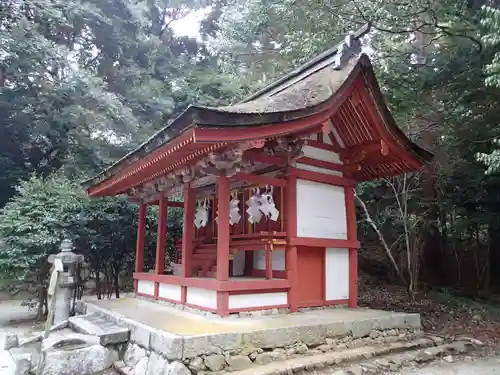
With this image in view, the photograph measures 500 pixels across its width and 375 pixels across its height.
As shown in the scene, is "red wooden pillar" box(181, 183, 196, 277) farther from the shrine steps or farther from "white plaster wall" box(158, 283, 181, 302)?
the shrine steps

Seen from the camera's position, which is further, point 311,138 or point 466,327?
point 466,327

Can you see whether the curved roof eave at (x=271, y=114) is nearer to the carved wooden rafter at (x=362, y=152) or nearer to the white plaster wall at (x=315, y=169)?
the carved wooden rafter at (x=362, y=152)

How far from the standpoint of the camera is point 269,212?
6.18 m

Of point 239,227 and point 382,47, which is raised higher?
point 382,47

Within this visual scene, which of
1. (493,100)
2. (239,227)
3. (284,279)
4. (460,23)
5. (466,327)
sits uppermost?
(460,23)

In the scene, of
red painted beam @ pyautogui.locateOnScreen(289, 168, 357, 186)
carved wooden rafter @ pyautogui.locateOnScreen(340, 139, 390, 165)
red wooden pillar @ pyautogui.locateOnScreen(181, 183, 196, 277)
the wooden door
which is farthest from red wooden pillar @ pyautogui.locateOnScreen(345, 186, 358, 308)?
red wooden pillar @ pyautogui.locateOnScreen(181, 183, 196, 277)

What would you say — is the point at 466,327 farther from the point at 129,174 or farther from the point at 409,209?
the point at 129,174

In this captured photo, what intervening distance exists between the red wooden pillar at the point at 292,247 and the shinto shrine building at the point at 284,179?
0.02m

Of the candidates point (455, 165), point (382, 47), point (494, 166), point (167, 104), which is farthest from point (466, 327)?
point (167, 104)

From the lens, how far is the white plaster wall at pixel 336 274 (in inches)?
260

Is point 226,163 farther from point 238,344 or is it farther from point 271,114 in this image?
point 238,344

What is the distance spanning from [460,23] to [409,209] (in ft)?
14.9

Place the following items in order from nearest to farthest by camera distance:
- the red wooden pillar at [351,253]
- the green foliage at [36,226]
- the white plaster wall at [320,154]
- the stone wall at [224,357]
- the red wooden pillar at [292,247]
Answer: the stone wall at [224,357], the red wooden pillar at [292,247], the white plaster wall at [320,154], the red wooden pillar at [351,253], the green foliage at [36,226]

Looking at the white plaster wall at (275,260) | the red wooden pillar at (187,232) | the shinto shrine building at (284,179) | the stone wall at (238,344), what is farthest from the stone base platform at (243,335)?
the white plaster wall at (275,260)
